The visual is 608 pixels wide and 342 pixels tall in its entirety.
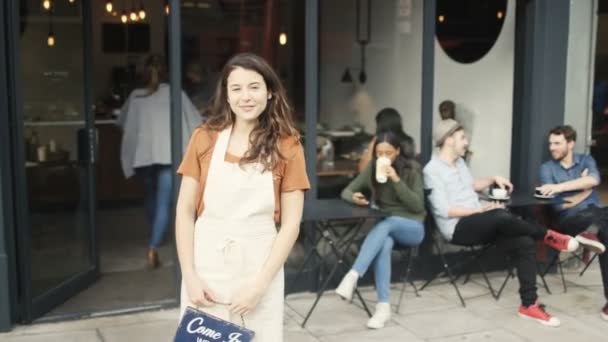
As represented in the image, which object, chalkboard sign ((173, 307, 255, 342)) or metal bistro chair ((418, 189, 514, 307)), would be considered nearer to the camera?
chalkboard sign ((173, 307, 255, 342))

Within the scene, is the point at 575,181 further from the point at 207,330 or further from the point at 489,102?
the point at 207,330

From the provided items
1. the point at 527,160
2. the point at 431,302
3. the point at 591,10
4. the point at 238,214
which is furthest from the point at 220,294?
the point at 591,10

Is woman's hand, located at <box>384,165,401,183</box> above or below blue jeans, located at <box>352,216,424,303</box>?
above

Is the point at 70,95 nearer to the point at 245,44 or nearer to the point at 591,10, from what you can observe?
the point at 245,44

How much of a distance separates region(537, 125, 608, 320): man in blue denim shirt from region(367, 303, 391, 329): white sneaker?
1514mm

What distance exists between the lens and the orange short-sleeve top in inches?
101

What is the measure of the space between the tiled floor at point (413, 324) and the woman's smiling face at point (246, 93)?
7.41 ft

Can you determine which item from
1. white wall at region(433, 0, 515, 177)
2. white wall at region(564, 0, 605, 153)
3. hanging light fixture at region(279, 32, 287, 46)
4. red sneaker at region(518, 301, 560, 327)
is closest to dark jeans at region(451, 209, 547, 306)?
red sneaker at region(518, 301, 560, 327)

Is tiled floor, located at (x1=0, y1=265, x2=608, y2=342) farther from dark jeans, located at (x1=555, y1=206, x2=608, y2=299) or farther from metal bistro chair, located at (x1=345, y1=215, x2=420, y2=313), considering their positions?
dark jeans, located at (x1=555, y1=206, x2=608, y2=299)

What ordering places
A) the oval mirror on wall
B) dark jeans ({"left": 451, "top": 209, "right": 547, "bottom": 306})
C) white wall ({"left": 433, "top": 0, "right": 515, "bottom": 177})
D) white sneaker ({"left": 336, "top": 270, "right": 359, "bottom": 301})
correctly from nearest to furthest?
white sneaker ({"left": 336, "top": 270, "right": 359, "bottom": 301}), dark jeans ({"left": 451, "top": 209, "right": 547, "bottom": 306}), the oval mirror on wall, white wall ({"left": 433, "top": 0, "right": 515, "bottom": 177})

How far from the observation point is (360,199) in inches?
196

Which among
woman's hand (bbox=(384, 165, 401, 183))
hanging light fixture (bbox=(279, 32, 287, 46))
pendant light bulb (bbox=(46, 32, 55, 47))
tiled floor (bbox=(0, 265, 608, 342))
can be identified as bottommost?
tiled floor (bbox=(0, 265, 608, 342))

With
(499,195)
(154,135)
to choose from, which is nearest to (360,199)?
(499,195)

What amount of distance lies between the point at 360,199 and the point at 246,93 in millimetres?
2582
